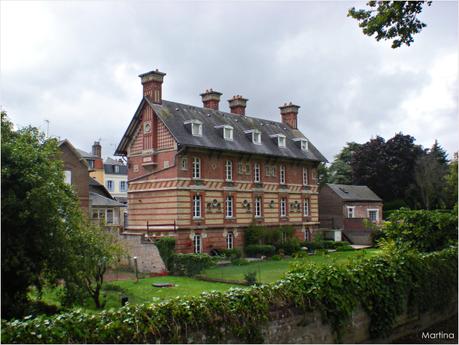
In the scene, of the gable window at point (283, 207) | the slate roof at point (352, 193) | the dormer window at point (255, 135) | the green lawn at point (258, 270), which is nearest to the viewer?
the green lawn at point (258, 270)

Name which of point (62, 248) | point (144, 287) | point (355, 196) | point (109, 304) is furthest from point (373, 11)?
point (355, 196)

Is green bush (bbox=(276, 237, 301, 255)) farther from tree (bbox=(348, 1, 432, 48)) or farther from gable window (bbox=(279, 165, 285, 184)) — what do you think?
tree (bbox=(348, 1, 432, 48))

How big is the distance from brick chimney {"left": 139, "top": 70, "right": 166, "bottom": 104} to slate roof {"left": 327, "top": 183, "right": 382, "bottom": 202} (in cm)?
2410

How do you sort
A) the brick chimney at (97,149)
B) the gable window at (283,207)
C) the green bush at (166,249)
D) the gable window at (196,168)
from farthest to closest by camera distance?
the brick chimney at (97,149)
the gable window at (283,207)
the gable window at (196,168)
the green bush at (166,249)

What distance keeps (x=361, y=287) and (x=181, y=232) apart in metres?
21.5

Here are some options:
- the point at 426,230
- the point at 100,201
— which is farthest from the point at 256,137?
the point at 426,230

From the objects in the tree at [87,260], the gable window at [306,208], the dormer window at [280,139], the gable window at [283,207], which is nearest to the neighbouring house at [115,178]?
the gable window at [306,208]

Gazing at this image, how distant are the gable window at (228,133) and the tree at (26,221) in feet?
71.4

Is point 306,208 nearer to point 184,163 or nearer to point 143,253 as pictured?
point 184,163

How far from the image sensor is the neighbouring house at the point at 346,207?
48759 millimetres

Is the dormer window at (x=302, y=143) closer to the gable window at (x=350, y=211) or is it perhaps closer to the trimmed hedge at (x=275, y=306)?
the gable window at (x=350, y=211)

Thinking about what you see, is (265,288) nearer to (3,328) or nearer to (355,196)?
(3,328)

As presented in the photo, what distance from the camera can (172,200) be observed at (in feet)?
109

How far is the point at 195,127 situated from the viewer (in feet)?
115
